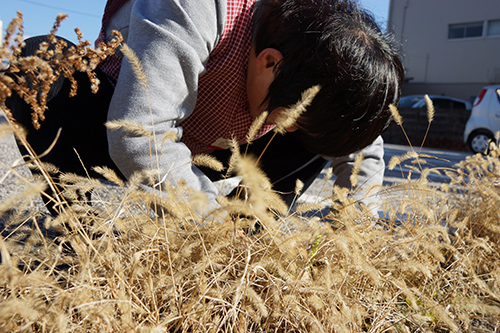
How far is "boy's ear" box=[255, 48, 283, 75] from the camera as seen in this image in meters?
1.19

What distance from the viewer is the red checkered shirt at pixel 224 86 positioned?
4.06 feet

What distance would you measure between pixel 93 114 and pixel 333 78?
0.82 meters

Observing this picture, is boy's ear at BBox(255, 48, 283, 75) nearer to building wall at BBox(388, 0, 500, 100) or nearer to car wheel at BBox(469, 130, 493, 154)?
car wheel at BBox(469, 130, 493, 154)

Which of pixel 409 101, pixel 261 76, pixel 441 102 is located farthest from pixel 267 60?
pixel 441 102

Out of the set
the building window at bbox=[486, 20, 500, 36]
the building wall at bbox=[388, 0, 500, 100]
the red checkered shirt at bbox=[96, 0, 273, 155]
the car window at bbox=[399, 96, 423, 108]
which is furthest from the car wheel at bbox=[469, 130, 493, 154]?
the red checkered shirt at bbox=[96, 0, 273, 155]

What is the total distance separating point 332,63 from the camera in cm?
111

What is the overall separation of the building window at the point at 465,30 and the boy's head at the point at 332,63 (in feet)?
49.4

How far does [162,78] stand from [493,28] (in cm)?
1568

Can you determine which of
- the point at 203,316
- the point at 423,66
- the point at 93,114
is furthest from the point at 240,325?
the point at 423,66

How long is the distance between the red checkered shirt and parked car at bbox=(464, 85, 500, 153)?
7537 millimetres

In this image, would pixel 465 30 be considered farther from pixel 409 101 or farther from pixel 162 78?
pixel 162 78

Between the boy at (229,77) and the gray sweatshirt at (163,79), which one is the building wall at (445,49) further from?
the gray sweatshirt at (163,79)

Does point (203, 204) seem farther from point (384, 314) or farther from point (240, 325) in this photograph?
point (384, 314)

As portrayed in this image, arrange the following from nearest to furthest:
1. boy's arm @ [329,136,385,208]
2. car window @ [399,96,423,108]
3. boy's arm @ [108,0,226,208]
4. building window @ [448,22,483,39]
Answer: boy's arm @ [108,0,226,208]
boy's arm @ [329,136,385,208]
car window @ [399,96,423,108]
building window @ [448,22,483,39]
